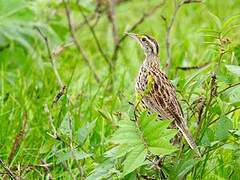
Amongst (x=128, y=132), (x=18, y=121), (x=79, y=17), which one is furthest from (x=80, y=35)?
(x=128, y=132)

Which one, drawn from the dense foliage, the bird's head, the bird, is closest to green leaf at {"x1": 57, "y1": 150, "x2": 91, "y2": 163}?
the dense foliage

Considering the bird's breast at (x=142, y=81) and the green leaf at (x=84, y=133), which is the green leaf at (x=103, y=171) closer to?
the green leaf at (x=84, y=133)

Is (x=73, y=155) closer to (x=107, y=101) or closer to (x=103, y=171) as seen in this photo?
(x=103, y=171)

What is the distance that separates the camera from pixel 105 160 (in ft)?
11.0

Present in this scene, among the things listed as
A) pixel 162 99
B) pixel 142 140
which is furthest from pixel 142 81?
pixel 142 140

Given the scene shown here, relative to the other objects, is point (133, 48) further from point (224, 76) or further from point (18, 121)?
point (224, 76)

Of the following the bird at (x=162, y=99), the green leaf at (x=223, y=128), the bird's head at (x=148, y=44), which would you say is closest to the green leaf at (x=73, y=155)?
the bird at (x=162, y=99)

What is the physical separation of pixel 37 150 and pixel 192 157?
120 cm

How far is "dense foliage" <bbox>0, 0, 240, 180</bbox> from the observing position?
10.6 feet

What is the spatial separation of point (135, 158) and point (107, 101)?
→ 2150mm

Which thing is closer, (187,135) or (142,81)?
(187,135)

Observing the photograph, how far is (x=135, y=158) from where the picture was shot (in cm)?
287

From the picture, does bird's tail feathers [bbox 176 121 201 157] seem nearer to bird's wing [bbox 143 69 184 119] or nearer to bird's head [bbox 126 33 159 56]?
bird's wing [bbox 143 69 184 119]

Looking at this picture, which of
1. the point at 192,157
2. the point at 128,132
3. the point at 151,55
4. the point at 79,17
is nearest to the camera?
the point at 128,132
